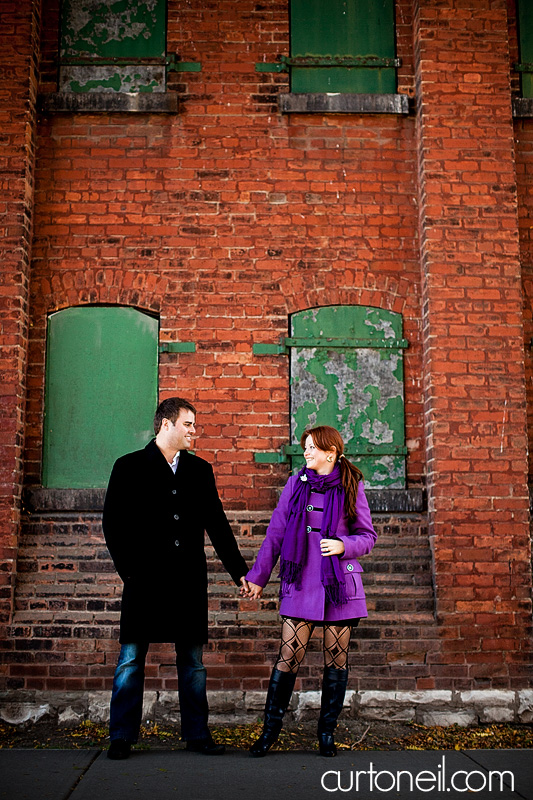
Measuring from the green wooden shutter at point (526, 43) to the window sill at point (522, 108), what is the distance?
0.18 metres

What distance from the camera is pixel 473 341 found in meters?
6.32

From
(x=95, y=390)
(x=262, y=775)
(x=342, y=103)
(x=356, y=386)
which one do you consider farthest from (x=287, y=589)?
(x=342, y=103)

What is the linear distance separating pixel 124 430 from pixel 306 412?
1.51 meters

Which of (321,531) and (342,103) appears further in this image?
(342,103)

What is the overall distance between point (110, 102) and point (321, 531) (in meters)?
4.31

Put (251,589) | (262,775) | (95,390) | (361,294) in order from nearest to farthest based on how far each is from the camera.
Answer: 1. (262,775)
2. (251,589)
3. (95,390)
4. (361,294)

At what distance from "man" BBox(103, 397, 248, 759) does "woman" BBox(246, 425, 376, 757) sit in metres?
0.33

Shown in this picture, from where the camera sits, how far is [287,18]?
693cm

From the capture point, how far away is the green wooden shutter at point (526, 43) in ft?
23.0

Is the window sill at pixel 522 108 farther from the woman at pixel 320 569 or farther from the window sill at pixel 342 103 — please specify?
the woman at pixel 320 569

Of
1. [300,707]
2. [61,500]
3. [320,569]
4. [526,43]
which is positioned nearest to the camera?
[320,569]

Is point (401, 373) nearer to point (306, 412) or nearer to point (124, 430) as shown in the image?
point (306, 412)

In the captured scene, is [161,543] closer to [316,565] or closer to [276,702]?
[316,565]

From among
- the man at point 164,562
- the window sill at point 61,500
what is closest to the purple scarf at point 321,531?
the man at point 164,562
